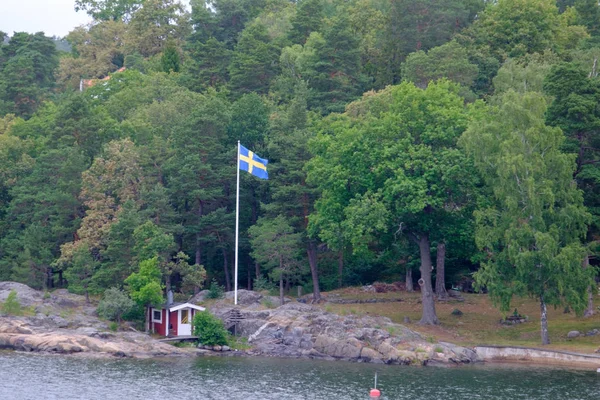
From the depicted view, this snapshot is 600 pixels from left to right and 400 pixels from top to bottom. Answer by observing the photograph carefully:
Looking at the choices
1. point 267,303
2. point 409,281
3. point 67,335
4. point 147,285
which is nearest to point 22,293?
point 67,335

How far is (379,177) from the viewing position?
59062 millimetres

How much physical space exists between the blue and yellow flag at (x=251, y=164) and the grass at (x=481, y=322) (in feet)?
36.1

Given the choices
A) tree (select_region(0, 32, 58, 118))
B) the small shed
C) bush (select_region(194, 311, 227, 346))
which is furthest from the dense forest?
bush (select_region(194, 311, 227, 346))

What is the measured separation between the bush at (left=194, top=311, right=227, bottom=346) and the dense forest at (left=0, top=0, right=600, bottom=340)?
430 centimetres

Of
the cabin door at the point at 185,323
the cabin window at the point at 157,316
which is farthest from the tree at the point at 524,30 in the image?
the cabin window at the point at 157,316

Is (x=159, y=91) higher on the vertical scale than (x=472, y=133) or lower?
higher

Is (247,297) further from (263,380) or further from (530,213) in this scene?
(530,213)

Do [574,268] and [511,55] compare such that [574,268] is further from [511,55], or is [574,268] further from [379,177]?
[511,55]

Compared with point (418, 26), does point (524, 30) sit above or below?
below

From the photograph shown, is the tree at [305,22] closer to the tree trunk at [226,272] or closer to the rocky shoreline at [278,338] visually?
the tree trunk at [226,272]

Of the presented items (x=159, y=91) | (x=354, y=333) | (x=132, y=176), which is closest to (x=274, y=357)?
(x=354, y=333)

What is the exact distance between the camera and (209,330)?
5612 centimetres

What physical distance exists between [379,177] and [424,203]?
502 cm

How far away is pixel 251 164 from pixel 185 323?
1244 centimetres
